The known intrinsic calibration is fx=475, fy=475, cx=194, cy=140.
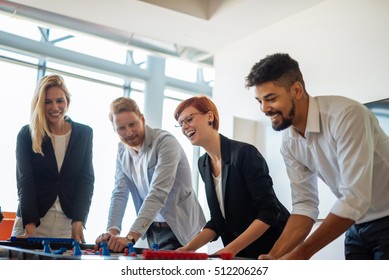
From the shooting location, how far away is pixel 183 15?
391 centimetres

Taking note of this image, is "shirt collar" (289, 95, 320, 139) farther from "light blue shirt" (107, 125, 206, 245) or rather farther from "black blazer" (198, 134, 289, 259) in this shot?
"light blue shirt" (107, 125, 206, 245)


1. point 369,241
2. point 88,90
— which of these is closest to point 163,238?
point 369,241

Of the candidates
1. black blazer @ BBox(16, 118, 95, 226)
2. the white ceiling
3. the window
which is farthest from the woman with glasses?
the window

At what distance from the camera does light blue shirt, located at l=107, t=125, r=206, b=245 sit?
2.00m

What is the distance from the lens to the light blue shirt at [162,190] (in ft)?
6.55

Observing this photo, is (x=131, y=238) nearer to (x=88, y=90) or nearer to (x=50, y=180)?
(x=50, y=180)

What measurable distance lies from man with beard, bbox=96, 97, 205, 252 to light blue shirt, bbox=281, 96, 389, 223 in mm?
602

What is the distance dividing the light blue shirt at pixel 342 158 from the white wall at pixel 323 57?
4.87ft

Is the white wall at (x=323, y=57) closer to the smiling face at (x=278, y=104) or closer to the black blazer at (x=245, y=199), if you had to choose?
the black blazer at (x=245, y=199)

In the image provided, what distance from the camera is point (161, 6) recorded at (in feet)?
12.4

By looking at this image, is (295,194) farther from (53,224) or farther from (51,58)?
(51,58)

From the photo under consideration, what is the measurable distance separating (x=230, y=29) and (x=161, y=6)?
675mm

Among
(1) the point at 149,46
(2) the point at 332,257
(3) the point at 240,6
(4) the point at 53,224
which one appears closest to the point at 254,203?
(4) the point at 53,224

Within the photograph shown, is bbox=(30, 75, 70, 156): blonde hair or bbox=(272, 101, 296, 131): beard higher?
bbox=(30, 75, 70, 156): blonde hair
